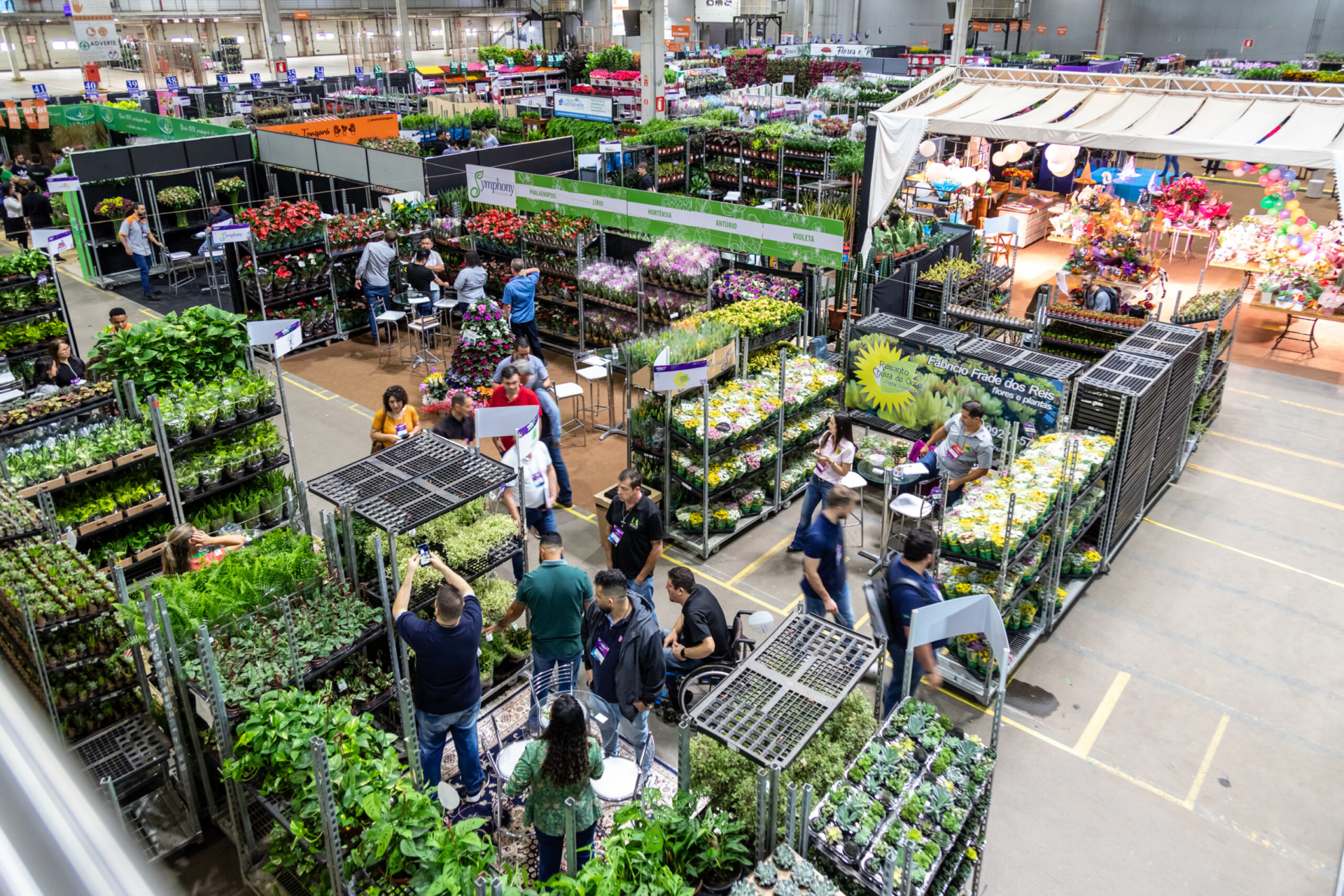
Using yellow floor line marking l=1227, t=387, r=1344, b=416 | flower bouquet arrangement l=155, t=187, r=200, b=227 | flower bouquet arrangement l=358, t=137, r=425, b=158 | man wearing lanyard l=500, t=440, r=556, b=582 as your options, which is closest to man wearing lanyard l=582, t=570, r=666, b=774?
man wearing lanyard l=500, t=440, r=556, b=582

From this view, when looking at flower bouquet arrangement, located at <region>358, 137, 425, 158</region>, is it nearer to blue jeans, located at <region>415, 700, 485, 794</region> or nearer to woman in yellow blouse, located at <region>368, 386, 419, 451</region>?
woman in yellow blouse, located at <region>368, 386, 419, 451</region>

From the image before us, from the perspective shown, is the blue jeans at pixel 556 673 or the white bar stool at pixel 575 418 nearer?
the blue jeans at pixel 556 673

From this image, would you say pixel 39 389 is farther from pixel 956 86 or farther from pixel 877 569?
pixel 956 86

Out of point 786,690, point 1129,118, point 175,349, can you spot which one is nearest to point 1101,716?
point 786,690

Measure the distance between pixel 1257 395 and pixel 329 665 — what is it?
11675 millimetres

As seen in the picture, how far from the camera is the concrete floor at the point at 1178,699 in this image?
5.27m

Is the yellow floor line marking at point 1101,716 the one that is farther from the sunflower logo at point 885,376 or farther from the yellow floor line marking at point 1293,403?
the yellow floor line marking at point 1293,403

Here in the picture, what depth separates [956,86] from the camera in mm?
15195

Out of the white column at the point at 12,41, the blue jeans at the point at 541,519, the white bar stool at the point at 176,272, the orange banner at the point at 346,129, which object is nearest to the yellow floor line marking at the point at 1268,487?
the blue jeans at the point at 541,519

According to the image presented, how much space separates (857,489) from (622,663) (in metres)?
4.66

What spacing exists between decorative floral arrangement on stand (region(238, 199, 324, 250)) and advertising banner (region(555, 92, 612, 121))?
320 inches

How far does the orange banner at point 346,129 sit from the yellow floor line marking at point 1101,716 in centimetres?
1598

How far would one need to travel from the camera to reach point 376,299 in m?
12.8

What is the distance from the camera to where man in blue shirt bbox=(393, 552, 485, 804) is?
4.84m
